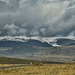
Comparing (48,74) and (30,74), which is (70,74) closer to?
(48,74)

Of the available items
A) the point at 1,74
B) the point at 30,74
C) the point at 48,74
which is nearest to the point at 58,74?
the point at 48,74

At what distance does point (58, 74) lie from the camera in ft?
130

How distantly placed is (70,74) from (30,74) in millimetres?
8153

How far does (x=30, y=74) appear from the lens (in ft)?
135

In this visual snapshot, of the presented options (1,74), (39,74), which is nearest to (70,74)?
(39,74)

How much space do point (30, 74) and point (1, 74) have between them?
6.00m

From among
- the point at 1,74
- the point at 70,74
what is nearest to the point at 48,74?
the point at 70,74

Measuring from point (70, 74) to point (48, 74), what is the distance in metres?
4.36

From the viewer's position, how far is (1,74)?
41.2 metres

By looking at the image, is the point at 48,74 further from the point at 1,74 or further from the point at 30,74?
the point at 1,74

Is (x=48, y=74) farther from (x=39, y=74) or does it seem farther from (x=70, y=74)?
(x=70, y=74)

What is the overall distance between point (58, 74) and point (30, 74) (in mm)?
5794

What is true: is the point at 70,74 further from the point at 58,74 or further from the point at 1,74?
the point at 1,74

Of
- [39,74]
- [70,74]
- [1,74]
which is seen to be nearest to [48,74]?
[39,74]
